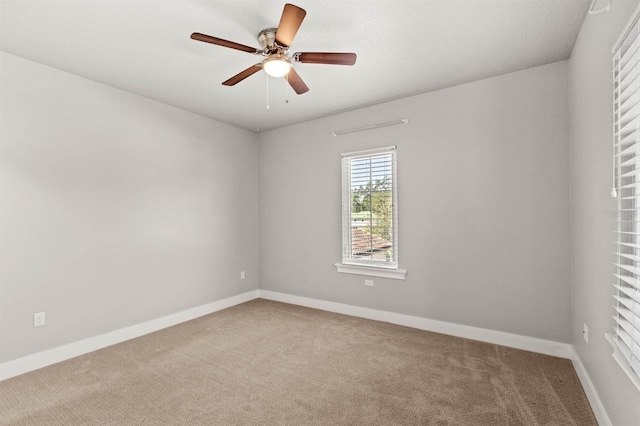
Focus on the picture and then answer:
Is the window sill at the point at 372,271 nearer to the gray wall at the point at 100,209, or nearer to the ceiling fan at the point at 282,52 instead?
the gray wall at the point at 100,209

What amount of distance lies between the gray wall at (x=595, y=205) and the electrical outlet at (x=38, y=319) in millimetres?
4176

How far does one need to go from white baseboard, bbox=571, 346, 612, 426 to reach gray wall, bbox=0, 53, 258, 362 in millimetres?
4015

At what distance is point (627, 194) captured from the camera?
170 centimetres

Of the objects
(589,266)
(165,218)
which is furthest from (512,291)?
(165,218)

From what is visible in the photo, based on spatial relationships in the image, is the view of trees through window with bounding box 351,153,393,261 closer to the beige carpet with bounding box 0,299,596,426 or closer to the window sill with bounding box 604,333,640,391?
the beige carpet with bounding box 0,299,596,426

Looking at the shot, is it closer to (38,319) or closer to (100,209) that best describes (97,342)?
(38,319)

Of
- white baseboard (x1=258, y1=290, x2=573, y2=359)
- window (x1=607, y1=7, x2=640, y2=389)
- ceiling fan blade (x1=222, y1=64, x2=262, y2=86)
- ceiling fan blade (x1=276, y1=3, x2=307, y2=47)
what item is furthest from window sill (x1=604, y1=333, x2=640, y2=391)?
ceiling fan blade (x1=222, y1=64, x2=262, y2=86)

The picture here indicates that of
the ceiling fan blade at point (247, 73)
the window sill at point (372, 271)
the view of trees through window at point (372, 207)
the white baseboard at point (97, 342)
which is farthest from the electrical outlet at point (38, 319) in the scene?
the view of trees through window at point (372, 207)

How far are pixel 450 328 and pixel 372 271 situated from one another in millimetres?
1073

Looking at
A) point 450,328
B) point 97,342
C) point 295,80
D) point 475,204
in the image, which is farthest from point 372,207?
point 97,342

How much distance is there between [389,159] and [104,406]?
11.6 ft

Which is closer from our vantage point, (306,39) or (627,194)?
(627,194)

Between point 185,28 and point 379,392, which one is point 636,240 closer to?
point 379,392

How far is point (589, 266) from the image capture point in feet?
7.55
